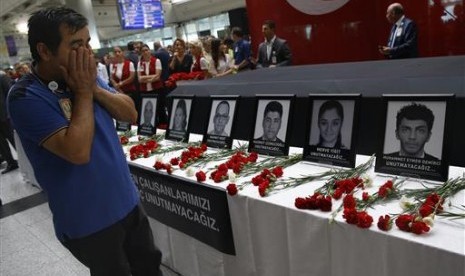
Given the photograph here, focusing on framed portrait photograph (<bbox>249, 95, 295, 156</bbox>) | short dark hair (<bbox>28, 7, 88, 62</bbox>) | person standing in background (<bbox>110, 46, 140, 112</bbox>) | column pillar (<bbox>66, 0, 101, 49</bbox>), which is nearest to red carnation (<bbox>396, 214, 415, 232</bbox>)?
framed portrait photograph (<bbox>249, 95, 295, 156</bbox>)

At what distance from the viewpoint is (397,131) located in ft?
4.17

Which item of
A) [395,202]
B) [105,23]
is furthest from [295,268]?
[105,23]

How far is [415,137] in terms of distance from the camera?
4.02 feet

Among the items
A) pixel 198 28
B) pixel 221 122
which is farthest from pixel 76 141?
pixel 198 28

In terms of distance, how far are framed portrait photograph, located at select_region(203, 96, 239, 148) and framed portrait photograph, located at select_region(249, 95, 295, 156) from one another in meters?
0.17

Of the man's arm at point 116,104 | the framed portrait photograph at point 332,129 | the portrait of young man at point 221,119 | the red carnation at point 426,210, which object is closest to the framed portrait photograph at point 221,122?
the portrait of young man at point 221,119

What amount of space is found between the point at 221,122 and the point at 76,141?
3.40 ft

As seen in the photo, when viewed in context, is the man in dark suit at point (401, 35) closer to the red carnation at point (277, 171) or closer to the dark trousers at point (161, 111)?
the dark trousers at point (161, 111)

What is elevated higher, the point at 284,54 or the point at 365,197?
the point at 284,54

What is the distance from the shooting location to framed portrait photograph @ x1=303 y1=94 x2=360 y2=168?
1.41 m

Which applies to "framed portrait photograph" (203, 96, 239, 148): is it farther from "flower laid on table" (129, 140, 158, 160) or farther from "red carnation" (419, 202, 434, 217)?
"red carnation" (419, 202, 434, 217)

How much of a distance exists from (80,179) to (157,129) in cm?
158

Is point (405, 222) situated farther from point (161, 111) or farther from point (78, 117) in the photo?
point (161, 111)

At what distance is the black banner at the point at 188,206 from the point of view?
152cm
